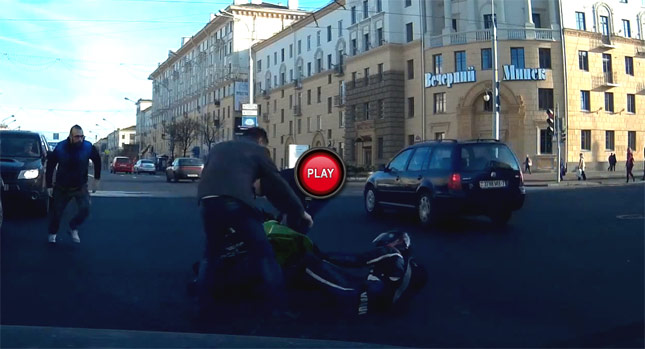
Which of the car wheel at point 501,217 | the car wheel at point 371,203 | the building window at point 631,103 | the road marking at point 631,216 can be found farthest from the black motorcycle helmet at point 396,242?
the road marking at point 631,216

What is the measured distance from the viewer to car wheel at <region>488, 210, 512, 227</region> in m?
10.5

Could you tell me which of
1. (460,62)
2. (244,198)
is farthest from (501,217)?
(244,198)

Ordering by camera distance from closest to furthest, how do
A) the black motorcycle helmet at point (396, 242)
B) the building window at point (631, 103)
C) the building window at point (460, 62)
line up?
the black motorcycle helmet at point (396, 242) → the building window at point (460, 62) → the building window at point (631, 103)

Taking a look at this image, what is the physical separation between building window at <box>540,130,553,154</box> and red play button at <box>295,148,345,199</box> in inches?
205

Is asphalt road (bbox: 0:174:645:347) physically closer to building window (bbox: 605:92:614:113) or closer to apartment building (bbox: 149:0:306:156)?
building window (bbox: 605:92:614:113)

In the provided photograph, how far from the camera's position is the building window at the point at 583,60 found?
330 inches

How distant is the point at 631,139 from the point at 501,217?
289cm

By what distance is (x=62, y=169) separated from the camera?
8.35 m

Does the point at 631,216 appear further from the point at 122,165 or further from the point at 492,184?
the point at 122,165

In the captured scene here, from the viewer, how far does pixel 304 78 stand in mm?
9312

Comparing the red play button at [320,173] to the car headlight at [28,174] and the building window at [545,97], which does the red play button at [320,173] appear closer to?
the building window at [545,97]

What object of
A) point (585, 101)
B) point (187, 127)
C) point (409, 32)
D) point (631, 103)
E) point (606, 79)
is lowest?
point (631, 103)

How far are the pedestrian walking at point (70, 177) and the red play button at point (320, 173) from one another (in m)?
5.27

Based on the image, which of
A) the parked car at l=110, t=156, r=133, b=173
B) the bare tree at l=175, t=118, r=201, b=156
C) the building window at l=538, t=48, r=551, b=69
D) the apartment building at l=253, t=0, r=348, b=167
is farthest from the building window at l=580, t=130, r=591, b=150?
the parked car at l=110, t=156, r=133, b=173
